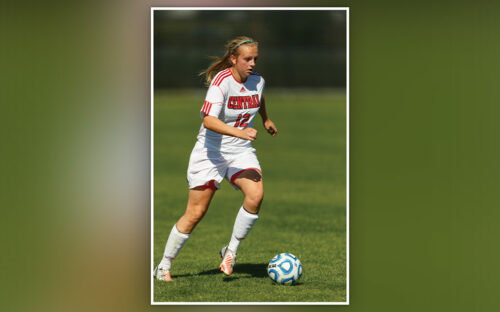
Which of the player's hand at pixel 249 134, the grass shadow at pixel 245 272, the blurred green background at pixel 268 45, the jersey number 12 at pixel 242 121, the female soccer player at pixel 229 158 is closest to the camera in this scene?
the player's hand at pixel 249 134

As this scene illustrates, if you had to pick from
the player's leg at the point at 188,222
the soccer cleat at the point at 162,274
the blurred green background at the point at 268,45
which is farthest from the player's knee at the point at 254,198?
the blurred green background at the point at 268,45

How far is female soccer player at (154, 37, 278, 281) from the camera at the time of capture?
5.57 metres

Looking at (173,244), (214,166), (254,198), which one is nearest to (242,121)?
(214,166)

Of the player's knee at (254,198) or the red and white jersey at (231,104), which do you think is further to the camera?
the player's knee at (254,198)

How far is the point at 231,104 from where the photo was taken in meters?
5.59

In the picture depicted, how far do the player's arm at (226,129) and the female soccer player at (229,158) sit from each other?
202 mm

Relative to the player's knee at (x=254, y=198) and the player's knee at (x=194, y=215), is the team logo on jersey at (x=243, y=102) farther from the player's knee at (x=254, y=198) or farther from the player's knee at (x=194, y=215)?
the player's knee at (x=194, y=215)

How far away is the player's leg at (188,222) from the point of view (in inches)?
222

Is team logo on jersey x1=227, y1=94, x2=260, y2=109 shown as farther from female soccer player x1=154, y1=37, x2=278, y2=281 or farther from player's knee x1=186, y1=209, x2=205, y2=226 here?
player's knee x1=186, y1=209, x2=205, y2=226

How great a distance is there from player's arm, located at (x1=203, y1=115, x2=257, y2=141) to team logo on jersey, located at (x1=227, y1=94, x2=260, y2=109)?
0.34m

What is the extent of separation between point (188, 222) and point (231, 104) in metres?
1.08
